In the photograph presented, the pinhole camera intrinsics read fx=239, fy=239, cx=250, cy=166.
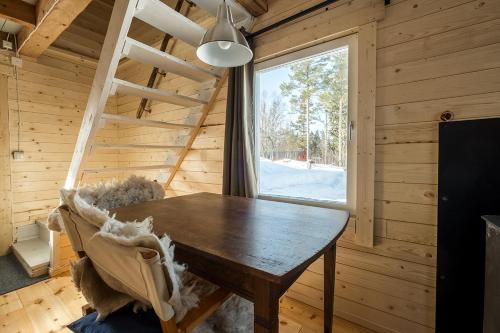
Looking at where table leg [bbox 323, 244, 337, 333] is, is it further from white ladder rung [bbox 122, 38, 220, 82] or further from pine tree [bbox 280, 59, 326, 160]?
white ladder rung [bbox 122, 38, 220, 82]

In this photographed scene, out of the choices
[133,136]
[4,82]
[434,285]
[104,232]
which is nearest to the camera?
[104,232]

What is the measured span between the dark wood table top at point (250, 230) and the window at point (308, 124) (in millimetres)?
531

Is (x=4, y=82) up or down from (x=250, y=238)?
up

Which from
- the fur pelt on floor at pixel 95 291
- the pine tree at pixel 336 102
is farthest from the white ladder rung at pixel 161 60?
the fur pelt on floor at pixel 95 291

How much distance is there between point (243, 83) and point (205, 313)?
5.21 ft

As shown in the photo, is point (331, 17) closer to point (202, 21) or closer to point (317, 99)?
point (317, 99)

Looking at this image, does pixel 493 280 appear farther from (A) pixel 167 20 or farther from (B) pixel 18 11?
(B) pixel 18 11

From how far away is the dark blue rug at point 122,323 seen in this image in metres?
0.76

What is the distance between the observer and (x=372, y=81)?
1.43 m

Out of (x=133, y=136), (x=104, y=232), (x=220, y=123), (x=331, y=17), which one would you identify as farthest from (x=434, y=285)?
(x=133, y=136)

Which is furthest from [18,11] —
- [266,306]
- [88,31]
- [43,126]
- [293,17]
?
[266,306]

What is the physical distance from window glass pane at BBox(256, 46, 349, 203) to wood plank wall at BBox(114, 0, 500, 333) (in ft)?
0.87

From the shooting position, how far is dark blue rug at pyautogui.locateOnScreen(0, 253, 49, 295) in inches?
78.2

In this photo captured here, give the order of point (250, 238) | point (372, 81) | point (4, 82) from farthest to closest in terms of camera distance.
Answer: point (4, 82), point (372, 81), point (250, 238)
